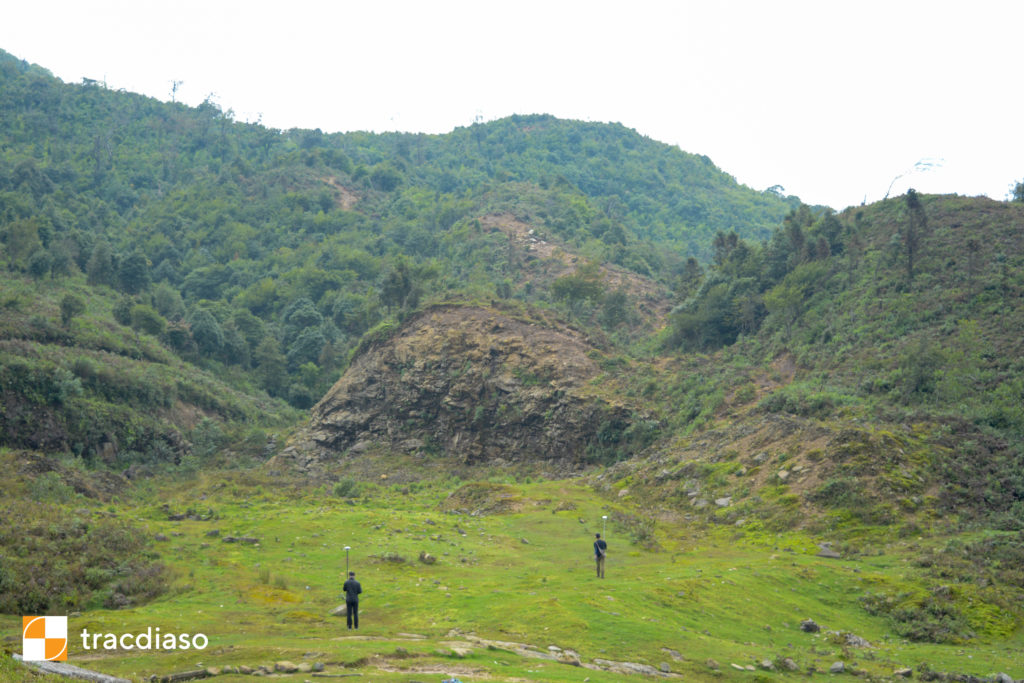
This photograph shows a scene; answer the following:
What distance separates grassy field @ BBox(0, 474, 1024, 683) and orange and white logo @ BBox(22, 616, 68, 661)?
296 mm

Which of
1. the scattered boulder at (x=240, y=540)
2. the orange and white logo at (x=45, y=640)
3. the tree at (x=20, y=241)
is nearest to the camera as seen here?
the orange and white logo at (x=45, y=640)

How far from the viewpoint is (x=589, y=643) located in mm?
15867

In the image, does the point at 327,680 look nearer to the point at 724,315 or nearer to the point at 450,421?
the point at 450,421

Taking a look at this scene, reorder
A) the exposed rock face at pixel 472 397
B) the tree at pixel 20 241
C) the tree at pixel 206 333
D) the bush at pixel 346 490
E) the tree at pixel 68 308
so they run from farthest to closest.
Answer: the tree at pixel 206 333
the tree at pixel 20 241
the tree at pixel 68 308
the exposed rock face at pixel 472 397
the bush at pixel 346 490

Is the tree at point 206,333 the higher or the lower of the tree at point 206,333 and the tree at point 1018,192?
the lower

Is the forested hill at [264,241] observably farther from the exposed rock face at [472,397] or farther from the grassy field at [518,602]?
the grassy field at [518,602]

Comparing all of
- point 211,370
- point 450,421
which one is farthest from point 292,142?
point 450,421

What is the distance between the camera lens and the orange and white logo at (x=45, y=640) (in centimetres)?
1343

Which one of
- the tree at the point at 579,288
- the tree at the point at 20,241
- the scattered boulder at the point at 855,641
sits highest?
the tree at the point at 20,241

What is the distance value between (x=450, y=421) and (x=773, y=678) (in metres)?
40.9

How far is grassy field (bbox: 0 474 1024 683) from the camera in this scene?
1433 cm

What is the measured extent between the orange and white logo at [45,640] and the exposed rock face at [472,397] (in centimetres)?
3545

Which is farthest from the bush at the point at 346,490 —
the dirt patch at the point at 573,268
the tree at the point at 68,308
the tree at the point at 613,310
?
the dirt patch at the point at 573,268

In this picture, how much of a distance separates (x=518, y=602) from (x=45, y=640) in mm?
9579
